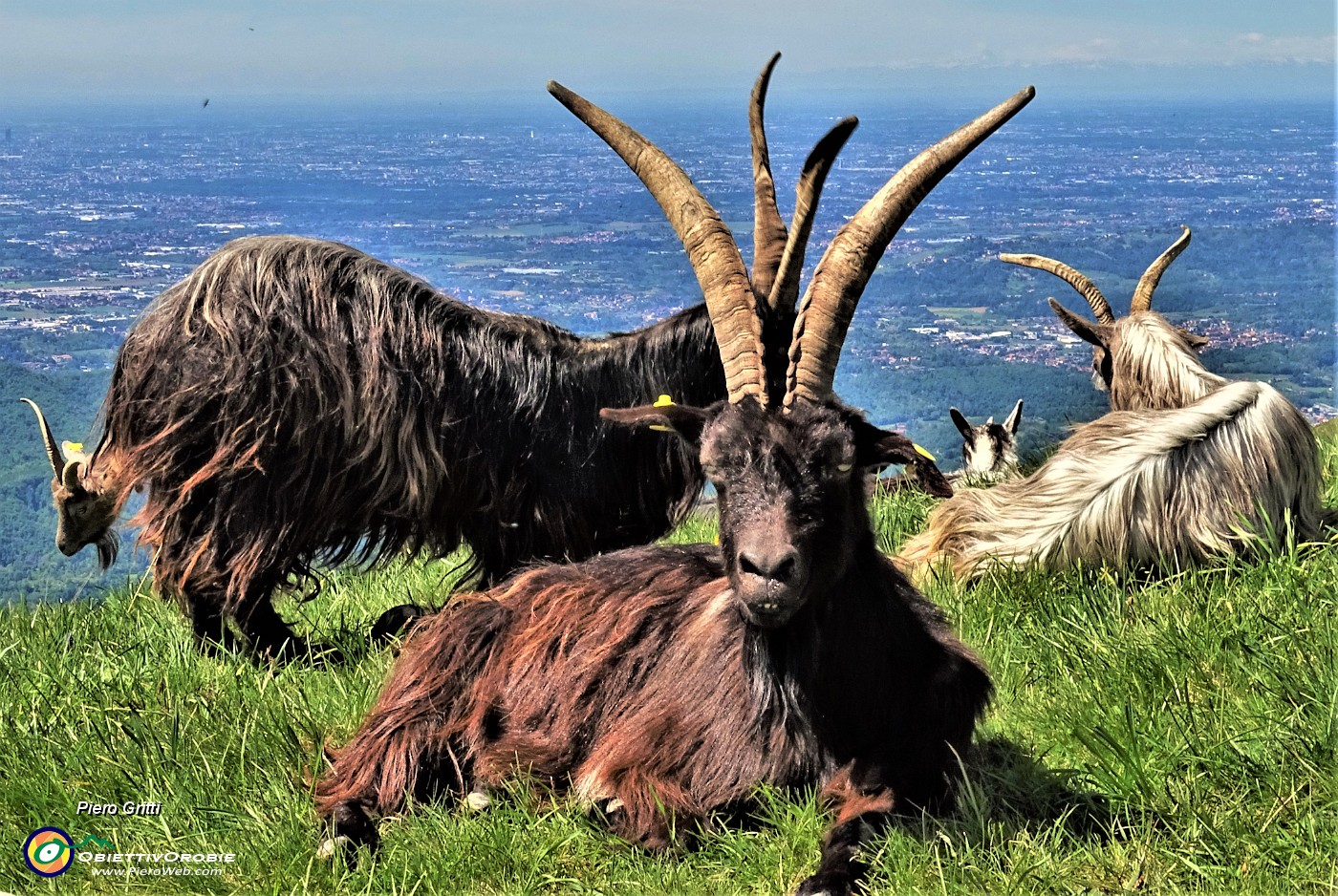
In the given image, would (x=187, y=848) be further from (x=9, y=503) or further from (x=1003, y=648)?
(x=9, y=503)

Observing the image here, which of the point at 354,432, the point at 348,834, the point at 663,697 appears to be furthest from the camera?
the point at 354,432

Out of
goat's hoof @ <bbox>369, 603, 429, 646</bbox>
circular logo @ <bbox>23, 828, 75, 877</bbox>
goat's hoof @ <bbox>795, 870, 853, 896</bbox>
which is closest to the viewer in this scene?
goat's hoof @ <bbox>795, 870, 853, 896</bbox>

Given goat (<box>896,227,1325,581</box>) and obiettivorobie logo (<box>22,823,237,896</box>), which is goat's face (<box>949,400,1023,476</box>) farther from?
obiettivorobie logo (<box>22,823,237,896</box>)

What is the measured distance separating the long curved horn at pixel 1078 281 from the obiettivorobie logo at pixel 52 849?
7579 millimetres

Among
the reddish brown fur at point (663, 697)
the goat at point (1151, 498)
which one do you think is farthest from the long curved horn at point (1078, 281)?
the reddish brown fur at point (663, 697)

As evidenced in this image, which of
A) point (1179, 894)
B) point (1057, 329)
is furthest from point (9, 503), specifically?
point (1057, 329)

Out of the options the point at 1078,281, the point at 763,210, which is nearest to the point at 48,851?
the point at 763,210

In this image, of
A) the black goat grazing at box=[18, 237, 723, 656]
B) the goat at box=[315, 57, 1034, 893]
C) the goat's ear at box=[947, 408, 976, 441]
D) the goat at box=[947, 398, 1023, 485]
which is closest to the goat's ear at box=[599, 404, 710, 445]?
the goat at box=[315, 57, 1034, 893]

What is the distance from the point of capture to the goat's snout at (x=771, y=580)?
3.26 meters

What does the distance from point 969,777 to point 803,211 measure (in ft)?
6.88

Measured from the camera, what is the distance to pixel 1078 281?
381 inches

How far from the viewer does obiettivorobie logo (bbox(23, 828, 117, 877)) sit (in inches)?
150

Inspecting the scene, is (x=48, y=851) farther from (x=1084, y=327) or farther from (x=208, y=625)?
(x=1084, y=327)

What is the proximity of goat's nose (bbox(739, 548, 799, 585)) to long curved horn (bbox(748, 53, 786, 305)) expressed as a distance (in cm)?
188
